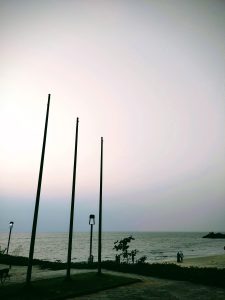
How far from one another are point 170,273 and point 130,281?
4.02m

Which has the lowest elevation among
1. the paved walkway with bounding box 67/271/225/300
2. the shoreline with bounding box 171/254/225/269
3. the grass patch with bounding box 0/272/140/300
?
the shoreline with bounding box 171/254/225/269

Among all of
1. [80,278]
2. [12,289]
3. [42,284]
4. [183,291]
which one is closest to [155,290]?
[183,291]

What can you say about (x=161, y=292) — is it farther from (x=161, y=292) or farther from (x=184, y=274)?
(x=184, y=274)

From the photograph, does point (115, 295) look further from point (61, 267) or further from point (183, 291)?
point (61, 267)

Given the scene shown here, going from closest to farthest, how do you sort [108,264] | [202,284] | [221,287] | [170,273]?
1. [221,287]
2. [202,284]
3. [170,273]
4. [108,264]

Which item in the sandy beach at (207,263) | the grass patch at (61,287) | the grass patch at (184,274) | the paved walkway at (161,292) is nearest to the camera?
the grass patch at (61,287)

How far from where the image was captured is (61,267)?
25703 millimetres

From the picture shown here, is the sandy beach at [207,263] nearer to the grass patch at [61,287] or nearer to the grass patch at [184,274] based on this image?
the grass patch at [184,274]

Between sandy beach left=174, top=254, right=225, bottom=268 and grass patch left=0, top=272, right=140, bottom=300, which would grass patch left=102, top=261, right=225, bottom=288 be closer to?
grass patch left=0, top=272, right=140, bottom=300

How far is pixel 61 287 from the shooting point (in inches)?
584

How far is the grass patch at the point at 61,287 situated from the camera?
505 inches

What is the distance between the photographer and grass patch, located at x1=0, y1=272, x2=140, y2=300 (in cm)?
1284

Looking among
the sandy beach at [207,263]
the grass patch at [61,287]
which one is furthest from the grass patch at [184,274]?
the sandy beach at [207,263]

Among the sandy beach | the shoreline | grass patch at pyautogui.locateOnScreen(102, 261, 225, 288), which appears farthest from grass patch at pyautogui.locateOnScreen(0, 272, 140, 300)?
the sandy beach
